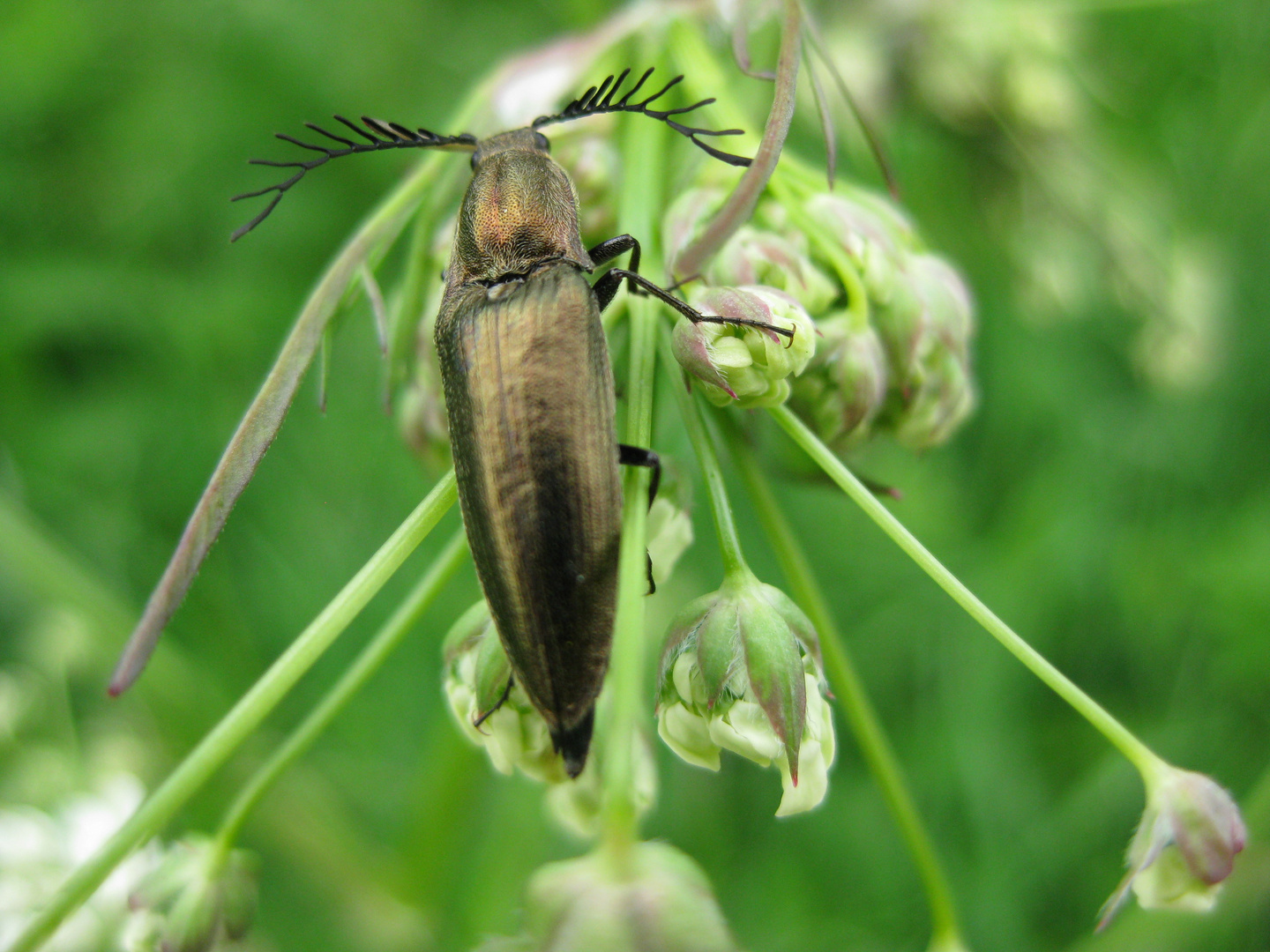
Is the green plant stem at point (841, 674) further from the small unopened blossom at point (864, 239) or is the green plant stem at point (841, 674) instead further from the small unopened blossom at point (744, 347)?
the small unopened blossom at point (864, 239)

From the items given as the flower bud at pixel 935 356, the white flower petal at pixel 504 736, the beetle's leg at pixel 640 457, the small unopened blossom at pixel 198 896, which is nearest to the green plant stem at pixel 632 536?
the beetle's leg at pixel 640 457

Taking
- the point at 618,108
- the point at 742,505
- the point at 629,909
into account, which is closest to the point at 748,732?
the point at 629,909

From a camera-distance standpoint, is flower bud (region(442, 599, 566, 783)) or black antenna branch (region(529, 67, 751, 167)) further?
black antenna branch (region(529, 67, 751, 167))

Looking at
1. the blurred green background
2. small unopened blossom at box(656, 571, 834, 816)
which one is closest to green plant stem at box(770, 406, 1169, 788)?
small unopened blossom at box(656, 571, 834, 816)

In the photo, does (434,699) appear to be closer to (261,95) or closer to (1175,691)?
(1175,691)

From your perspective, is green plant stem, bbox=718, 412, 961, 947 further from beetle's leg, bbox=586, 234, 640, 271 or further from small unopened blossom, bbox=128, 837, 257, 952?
small unopened blossom, bbox=128, 837, 257, 952

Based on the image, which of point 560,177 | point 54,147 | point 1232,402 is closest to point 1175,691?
point 1232,402

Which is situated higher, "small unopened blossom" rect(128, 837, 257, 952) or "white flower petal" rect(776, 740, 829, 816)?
"white flower petal" rect(776, 740, 829, 816)
